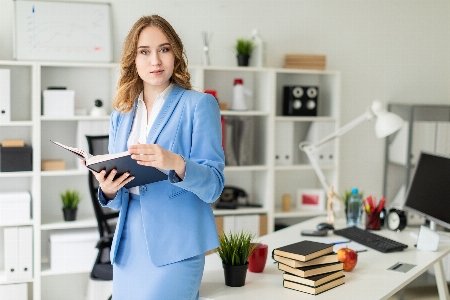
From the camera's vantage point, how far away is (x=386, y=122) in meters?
3.44

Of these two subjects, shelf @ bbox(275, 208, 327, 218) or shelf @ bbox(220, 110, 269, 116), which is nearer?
shelf @ bbox(220, 110, 269, 116)

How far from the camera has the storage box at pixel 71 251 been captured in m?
3.93

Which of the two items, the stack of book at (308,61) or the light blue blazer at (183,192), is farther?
the stack of book at (308,61)

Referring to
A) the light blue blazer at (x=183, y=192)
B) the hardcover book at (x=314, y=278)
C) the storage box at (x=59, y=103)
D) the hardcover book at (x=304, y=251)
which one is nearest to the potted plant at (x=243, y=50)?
the storage box at (x=59, y=103)

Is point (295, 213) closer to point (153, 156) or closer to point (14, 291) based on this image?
point (14, 291)

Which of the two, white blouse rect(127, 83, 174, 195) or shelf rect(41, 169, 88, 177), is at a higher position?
white blouse rect(127, 83, 174, 195)

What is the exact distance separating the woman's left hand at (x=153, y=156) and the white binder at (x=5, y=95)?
250 cm

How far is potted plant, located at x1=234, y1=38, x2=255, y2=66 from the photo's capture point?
4270 millimetres

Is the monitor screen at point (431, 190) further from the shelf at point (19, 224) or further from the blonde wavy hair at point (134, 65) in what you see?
the shelf at point (19, 224)

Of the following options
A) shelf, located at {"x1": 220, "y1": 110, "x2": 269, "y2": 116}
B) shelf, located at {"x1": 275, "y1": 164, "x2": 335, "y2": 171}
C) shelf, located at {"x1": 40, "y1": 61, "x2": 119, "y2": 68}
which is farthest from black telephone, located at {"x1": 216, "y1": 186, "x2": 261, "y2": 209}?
shelf, located at {"x1": 40, "y1": 61, "x2": 119, "y2": 68}

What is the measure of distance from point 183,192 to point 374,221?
5.69ft

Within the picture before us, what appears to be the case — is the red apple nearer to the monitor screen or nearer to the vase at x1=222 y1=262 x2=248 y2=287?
the vase at x1=222 y1=262 x2=248 y2=287

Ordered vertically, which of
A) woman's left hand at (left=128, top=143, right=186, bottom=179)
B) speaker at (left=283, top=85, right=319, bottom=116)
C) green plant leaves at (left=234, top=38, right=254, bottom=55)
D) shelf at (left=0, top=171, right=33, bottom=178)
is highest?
green plant leaves at (left=234, top=38, right=254, bottom=55)

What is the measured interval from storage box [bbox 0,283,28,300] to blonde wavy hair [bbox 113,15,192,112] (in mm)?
2393
